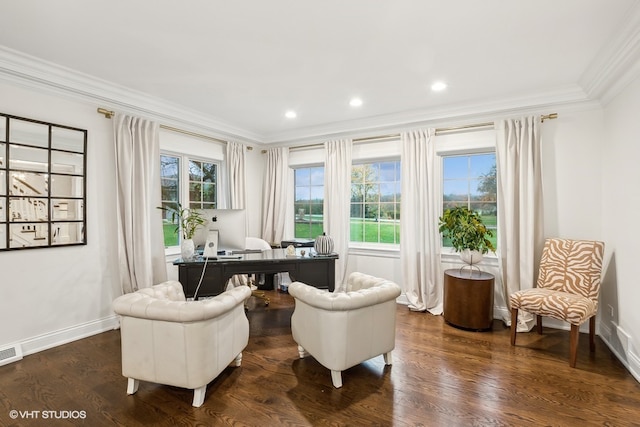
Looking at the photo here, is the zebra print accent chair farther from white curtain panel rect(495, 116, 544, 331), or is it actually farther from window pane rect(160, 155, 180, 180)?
window pane rect(160, 155, 180, 180)

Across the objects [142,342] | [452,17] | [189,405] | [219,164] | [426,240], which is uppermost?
[452,17]

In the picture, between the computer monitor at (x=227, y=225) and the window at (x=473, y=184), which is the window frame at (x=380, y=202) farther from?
the computer monitor at (x=227, y=225)

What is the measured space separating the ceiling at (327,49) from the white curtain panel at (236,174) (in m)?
1.02

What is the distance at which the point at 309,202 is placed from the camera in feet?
17.1

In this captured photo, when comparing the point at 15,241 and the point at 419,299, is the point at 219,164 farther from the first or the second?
the point at 419,299

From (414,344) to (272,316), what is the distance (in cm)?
169

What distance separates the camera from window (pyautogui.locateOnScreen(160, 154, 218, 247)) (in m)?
4.04

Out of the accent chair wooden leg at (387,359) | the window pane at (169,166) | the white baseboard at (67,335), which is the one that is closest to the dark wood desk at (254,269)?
the accent chair wooden leg at (387,359)

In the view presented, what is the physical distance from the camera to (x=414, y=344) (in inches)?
117

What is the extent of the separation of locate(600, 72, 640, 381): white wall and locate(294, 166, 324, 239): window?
3511 millimetres

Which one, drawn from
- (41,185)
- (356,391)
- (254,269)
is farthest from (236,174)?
(356,391)

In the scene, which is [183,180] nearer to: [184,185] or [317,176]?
[184,185]

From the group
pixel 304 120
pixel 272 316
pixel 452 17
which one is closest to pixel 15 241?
pixel 272 316

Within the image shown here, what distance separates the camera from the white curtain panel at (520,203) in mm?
3336
